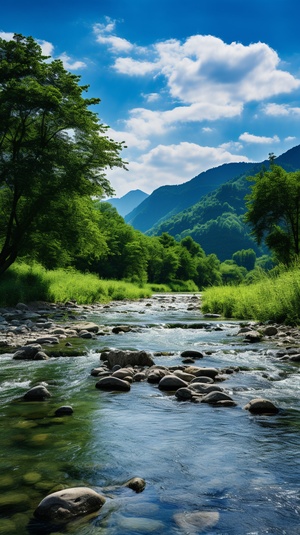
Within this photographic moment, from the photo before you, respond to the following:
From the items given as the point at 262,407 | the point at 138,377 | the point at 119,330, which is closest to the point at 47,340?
the point at 119,330

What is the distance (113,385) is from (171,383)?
37.4 inches

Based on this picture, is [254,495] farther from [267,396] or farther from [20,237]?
[20,237]

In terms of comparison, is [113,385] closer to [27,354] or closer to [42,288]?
[27,354]

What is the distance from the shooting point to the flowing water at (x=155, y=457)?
308cm

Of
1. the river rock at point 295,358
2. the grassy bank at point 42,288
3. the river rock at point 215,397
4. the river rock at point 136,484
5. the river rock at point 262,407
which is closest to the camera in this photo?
the river rock at point 136,484

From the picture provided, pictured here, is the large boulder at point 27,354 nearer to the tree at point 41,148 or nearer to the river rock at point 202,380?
the river rock at point 202,380

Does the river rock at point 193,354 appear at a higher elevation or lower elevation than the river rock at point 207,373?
lower

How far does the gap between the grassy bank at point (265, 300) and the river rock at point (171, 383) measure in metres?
9.35

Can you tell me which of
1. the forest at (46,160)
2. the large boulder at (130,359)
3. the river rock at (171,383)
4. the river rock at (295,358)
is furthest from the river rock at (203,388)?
the forest at (46,160)

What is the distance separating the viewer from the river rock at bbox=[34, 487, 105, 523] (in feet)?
10.1

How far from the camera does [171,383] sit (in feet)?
23.1

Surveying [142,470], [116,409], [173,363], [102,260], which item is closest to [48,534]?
[142,470]

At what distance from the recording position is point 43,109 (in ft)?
72.1

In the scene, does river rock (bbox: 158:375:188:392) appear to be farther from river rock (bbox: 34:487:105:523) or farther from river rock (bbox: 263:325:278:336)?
river rock (bbox: 263:325:278:336)
